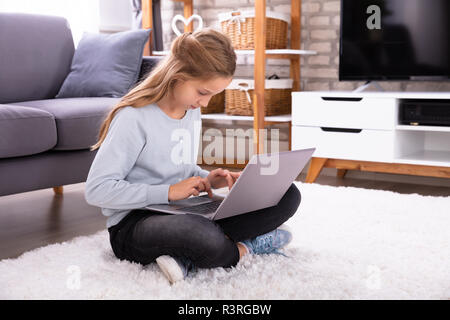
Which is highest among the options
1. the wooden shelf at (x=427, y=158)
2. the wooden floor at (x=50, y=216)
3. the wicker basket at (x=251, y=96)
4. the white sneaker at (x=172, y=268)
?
the wicker basket at (x=251, y=96)

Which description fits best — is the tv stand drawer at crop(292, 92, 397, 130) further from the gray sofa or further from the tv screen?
the gray sofa

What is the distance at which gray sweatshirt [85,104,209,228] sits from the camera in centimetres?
143

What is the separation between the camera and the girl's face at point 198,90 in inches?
57.4

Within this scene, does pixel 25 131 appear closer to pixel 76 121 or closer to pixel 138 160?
pixel 76 121

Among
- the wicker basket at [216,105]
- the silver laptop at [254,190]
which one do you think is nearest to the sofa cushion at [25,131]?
the silver laptop at [254,190]

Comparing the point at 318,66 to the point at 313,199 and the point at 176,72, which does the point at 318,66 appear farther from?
the point at 176,72

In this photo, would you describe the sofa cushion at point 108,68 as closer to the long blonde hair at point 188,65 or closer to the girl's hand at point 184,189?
the long blonde hair at point 188,65

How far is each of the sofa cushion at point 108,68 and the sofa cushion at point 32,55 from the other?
9 centimetres

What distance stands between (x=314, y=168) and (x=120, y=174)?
5.70 feet

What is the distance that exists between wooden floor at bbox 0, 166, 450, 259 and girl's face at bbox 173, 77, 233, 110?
806 millimetres

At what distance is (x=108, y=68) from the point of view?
2750 mm

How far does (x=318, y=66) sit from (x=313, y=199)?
1180 millimetres

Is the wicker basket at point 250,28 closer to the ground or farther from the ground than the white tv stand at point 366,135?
farther from the ground

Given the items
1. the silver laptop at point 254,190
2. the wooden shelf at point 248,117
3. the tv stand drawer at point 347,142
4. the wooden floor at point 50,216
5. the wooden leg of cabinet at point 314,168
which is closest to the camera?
the silver laptop at point 254,190
